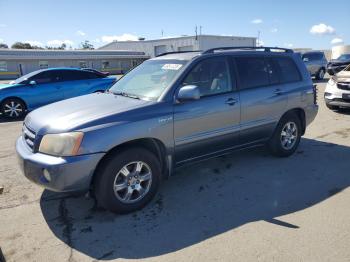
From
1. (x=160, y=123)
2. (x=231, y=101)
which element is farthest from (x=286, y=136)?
(x=160, y=123)

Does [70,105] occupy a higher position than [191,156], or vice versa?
[70,105]

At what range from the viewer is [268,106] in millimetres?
5465

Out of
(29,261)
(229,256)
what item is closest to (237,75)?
(229,256)

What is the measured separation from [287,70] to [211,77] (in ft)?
6.03

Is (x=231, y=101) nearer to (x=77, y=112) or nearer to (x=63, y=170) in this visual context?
(x=77, y=112)

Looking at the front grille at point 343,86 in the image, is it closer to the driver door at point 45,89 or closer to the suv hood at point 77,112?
the suv hood at point 77,112

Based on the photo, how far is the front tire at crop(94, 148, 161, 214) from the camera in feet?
12.4

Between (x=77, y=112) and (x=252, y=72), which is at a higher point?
(x=252, y=72)

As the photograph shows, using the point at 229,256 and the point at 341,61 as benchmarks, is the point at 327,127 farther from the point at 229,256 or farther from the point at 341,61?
the point at 341,61

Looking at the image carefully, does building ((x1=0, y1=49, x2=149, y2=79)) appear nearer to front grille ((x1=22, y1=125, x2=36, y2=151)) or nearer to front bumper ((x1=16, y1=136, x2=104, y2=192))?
front grille ((x1=22, y1=125, x2=36, y2=151))

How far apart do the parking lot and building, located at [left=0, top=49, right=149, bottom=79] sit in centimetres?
4479

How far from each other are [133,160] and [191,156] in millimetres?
965

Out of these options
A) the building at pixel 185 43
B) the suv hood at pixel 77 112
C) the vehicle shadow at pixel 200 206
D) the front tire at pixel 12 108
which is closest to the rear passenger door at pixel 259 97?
the vehicle shadow at pixel 200 206

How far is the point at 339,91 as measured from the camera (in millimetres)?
9672
